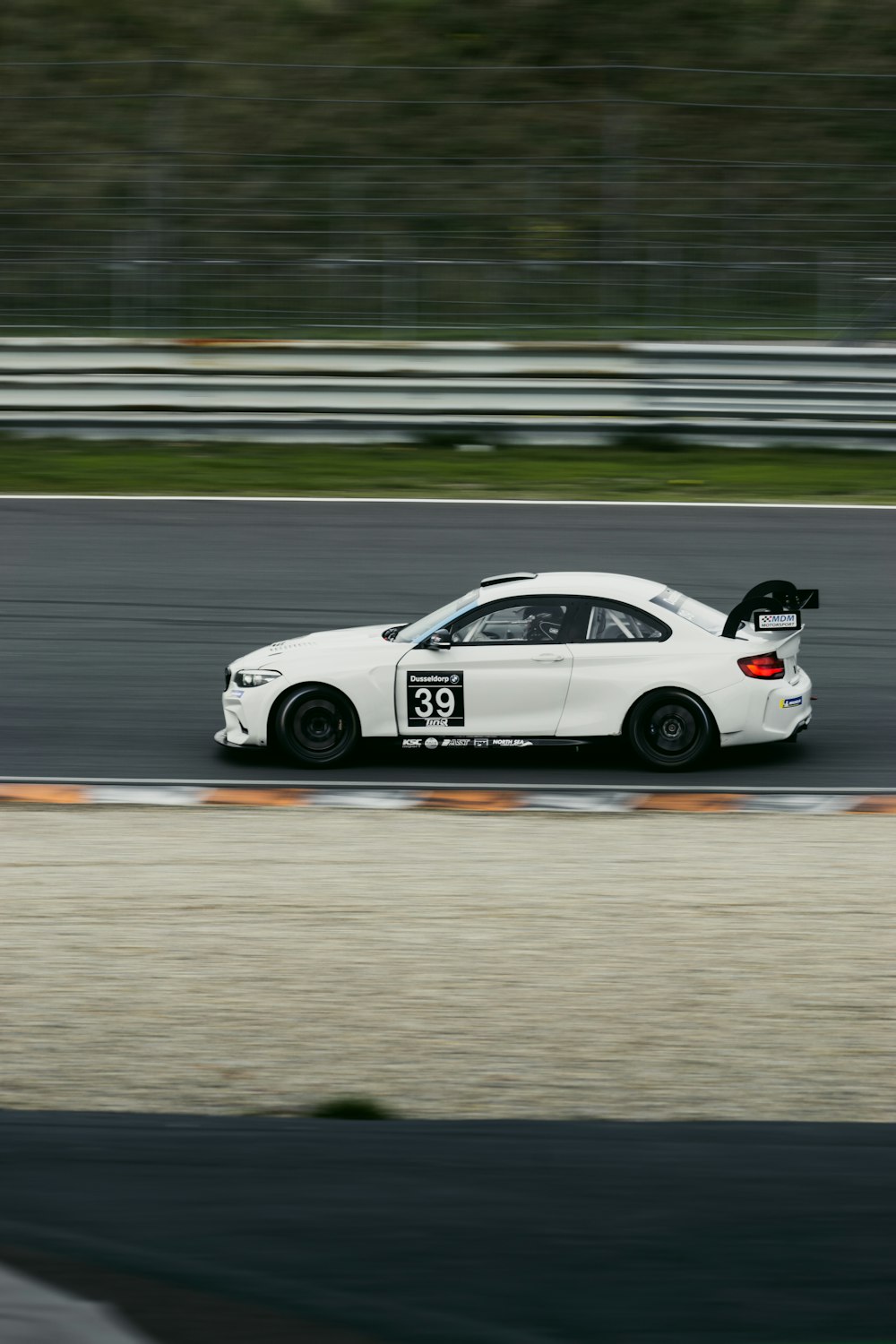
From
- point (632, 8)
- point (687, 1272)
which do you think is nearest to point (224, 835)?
point (687, 1272)

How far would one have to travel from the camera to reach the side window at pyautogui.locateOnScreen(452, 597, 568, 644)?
10.7 m

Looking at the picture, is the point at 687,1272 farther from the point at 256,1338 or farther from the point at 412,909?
the point at 412,909

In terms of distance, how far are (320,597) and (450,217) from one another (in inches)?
353

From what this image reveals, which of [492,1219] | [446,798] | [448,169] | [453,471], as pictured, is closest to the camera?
[492,1219]

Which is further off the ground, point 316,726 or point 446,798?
point 316,726

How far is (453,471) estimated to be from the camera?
18.5 metres

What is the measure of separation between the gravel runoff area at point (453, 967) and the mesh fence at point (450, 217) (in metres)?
12.0

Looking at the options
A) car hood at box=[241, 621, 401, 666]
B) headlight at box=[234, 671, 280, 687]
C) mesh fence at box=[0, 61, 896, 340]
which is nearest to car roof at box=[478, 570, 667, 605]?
car hood at box=[241, 621, 401, 666]

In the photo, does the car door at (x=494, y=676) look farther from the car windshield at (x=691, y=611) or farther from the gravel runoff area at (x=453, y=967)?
the gravel runoff area at (x=453, y=967)

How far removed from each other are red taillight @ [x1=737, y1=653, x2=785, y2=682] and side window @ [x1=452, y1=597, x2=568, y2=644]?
1185 millimetres

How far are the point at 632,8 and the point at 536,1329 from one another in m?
27.9

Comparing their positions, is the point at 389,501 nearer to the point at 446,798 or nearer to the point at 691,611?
the point at 691,611

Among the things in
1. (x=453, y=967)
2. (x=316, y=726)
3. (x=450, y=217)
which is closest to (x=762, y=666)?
(x=316, y=726)

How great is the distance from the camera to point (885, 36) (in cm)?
2786
